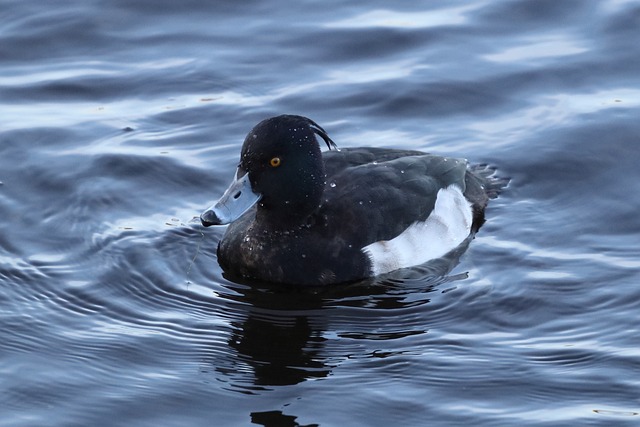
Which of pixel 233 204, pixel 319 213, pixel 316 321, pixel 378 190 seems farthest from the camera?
pixel 378 190

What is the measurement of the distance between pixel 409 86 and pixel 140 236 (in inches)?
141

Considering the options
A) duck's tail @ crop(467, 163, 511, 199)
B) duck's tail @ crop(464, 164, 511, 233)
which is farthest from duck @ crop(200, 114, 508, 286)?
duck's tail @ crop(467, 163, 511, 199)

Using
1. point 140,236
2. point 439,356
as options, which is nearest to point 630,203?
→ point 439,356

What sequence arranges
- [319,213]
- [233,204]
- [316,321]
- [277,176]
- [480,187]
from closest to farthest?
1. [316,321]
2. [233,204]
3. [277,176]
4. [319,213]
5. [480,187]

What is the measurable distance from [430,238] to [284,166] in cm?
135

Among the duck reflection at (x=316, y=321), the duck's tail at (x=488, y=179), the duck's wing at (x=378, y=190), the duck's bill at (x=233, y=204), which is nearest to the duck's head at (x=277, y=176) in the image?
the duck's bill at (x=233, y=204)

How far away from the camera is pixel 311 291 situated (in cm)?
873

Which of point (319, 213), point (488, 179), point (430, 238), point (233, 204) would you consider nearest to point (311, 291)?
point (319, 213)

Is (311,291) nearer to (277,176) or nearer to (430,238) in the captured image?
(277,176)

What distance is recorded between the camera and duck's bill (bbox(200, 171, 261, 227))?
852 cm

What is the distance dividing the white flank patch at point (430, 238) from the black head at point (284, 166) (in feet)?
1.92

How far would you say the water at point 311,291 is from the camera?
734 cm

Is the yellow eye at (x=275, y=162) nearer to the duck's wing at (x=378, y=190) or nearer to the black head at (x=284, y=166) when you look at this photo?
the black head at (x=284, y=166)

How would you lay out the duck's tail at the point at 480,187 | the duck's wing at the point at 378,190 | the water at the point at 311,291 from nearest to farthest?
1. the water at the point at 311,291
2. the duck's wing at the point at 378,190
3. the duck's tail at the point at 480,187
